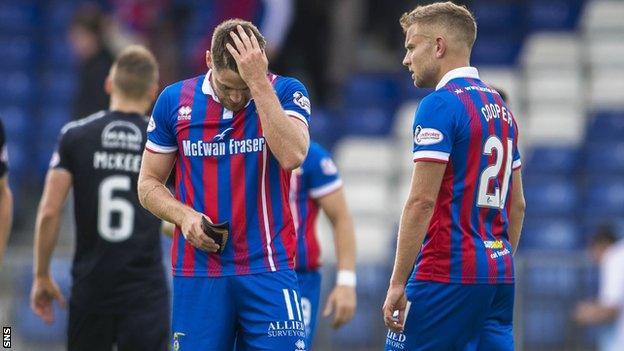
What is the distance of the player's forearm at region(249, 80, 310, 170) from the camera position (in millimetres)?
5602

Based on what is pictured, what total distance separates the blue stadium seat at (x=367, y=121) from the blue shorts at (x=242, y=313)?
10.4 metres

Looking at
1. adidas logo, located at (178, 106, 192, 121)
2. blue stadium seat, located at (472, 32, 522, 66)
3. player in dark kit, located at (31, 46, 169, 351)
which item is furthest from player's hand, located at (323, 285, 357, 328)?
blue stadium seat, located at (472, 32, 522, 66)

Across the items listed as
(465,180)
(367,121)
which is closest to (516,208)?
(465,180)

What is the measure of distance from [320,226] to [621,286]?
4906mm

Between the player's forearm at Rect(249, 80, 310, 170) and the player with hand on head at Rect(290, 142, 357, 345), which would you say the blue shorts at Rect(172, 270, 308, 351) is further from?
the player with hand on head at Rect(290, 142, 357, 345)

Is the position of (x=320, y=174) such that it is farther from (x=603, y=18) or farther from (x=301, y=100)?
(x=603, y=18)

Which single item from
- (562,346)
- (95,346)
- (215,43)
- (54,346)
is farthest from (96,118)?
(562,346)

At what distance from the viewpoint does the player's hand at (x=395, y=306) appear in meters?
5.87

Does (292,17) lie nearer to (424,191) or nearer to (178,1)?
(178,1)

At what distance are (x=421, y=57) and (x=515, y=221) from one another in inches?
38.1

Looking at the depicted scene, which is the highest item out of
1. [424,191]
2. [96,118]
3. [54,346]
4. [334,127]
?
[334,127]

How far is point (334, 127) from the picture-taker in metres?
16.2

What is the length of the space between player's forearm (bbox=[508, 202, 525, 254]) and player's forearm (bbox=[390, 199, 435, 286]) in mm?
716

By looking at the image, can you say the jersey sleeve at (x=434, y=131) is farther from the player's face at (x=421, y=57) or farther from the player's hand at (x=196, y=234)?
the player's hand at (x=196, y=234)
